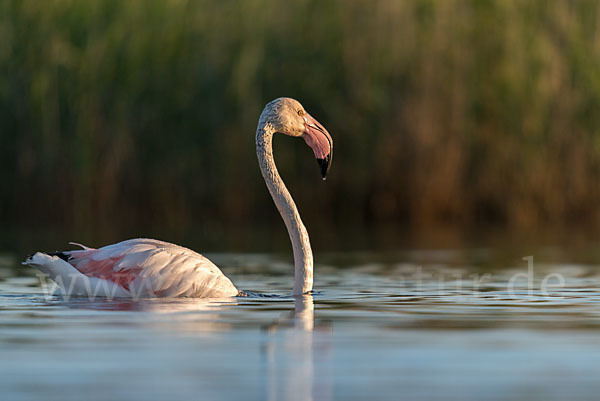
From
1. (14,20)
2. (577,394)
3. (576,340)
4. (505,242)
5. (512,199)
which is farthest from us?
(512,199)

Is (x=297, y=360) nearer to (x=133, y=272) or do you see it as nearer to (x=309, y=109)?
(x=133, y=272)

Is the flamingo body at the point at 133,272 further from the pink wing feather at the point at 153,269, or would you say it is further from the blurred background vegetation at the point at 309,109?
the blurred background vegetation at the point at 309,109

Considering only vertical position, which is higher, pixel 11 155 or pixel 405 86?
pixel 405 86

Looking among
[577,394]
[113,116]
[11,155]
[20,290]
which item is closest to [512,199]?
[113,116]

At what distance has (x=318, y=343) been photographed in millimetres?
5844

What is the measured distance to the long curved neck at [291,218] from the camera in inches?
329

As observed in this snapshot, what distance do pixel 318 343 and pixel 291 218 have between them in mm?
2827

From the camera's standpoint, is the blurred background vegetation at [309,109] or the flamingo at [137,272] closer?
the flamingo at [137,272]

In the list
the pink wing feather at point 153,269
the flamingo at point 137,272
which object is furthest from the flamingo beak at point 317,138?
the pink wing feather at point 153,269

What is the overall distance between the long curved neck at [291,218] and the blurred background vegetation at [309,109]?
7.17 m

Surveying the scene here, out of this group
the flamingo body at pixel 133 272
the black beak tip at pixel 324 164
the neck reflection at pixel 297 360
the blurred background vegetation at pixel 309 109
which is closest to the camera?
the neck reflection at pixel 297 360

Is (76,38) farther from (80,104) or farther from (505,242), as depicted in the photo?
(505,242)

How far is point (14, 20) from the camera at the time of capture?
52.7 ft

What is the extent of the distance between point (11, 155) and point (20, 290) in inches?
311
